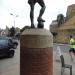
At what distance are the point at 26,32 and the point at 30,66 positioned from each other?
734 mm

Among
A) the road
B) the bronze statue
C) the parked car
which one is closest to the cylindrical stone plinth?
the bronze statue

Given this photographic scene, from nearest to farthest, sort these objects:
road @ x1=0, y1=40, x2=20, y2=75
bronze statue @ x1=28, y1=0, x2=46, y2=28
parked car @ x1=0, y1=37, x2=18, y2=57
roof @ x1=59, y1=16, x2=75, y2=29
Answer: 1. bronze statue @ x1=28, y1=0, x2=46, y2=28
2. road @ x1=0, y1=40, x2=20, y2=75
3. parked car @ x1=0, y1=37, x2=18, y2=57
4. roof @ x1=59, y1=16, x2=75, y2=29

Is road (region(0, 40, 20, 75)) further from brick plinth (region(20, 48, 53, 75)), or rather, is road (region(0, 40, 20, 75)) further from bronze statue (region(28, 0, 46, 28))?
brick plinth (region(20, 48, 53, 75))

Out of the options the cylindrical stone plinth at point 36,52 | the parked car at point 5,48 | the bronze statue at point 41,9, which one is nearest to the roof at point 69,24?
the parked car at point 5,48

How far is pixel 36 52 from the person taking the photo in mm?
5496

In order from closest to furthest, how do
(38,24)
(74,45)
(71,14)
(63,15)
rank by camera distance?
(38,24) < (74,45) < (71,14) < (63,15)

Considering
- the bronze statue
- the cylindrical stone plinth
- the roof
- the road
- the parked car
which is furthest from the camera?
the roof

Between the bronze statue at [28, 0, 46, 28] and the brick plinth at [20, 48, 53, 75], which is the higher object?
the bronze statue at [28, 0, 46, 28]

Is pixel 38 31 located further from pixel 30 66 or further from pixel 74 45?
pixel 74 45

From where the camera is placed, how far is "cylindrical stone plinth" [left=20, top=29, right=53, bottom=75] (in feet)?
18.1

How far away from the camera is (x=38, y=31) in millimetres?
5648

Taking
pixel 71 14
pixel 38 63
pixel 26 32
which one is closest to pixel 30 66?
pixel 38 63

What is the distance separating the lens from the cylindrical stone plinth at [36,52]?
5504 mm

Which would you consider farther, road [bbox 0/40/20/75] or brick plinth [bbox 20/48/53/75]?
road [bbox 0/40/20/75]
